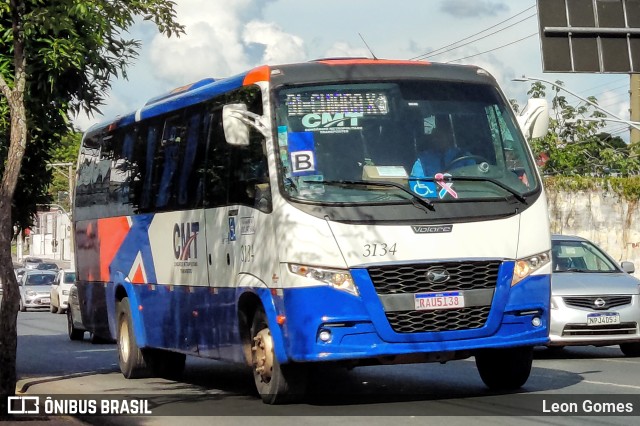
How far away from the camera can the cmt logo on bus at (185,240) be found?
13875mm

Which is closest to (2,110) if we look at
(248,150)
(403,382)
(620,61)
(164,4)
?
(164,4)

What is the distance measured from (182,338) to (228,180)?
2.36 meters

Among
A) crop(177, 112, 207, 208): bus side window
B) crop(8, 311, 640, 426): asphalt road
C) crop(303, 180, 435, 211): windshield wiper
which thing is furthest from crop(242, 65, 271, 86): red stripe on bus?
crop(8, 311, 640, 426): asphalt road

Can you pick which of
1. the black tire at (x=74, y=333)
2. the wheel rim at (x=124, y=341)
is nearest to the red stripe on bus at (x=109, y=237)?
the wheel rim at (x=124, y=341)

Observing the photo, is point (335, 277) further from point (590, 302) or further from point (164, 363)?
point (590, 302)

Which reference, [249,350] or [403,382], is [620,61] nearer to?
[403,382]

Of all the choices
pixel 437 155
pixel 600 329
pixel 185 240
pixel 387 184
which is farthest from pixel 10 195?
pixel 600 329

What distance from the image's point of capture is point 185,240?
14211 mm

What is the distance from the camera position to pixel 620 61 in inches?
1172

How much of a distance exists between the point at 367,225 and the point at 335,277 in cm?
53

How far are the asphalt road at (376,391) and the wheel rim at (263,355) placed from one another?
1.08 feet

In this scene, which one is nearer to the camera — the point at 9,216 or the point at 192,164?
the point at 9,216

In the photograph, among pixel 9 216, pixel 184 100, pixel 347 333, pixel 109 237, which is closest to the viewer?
pixel 347 333

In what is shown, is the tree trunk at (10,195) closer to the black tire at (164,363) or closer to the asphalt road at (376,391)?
the asphalt road at (376,391)
